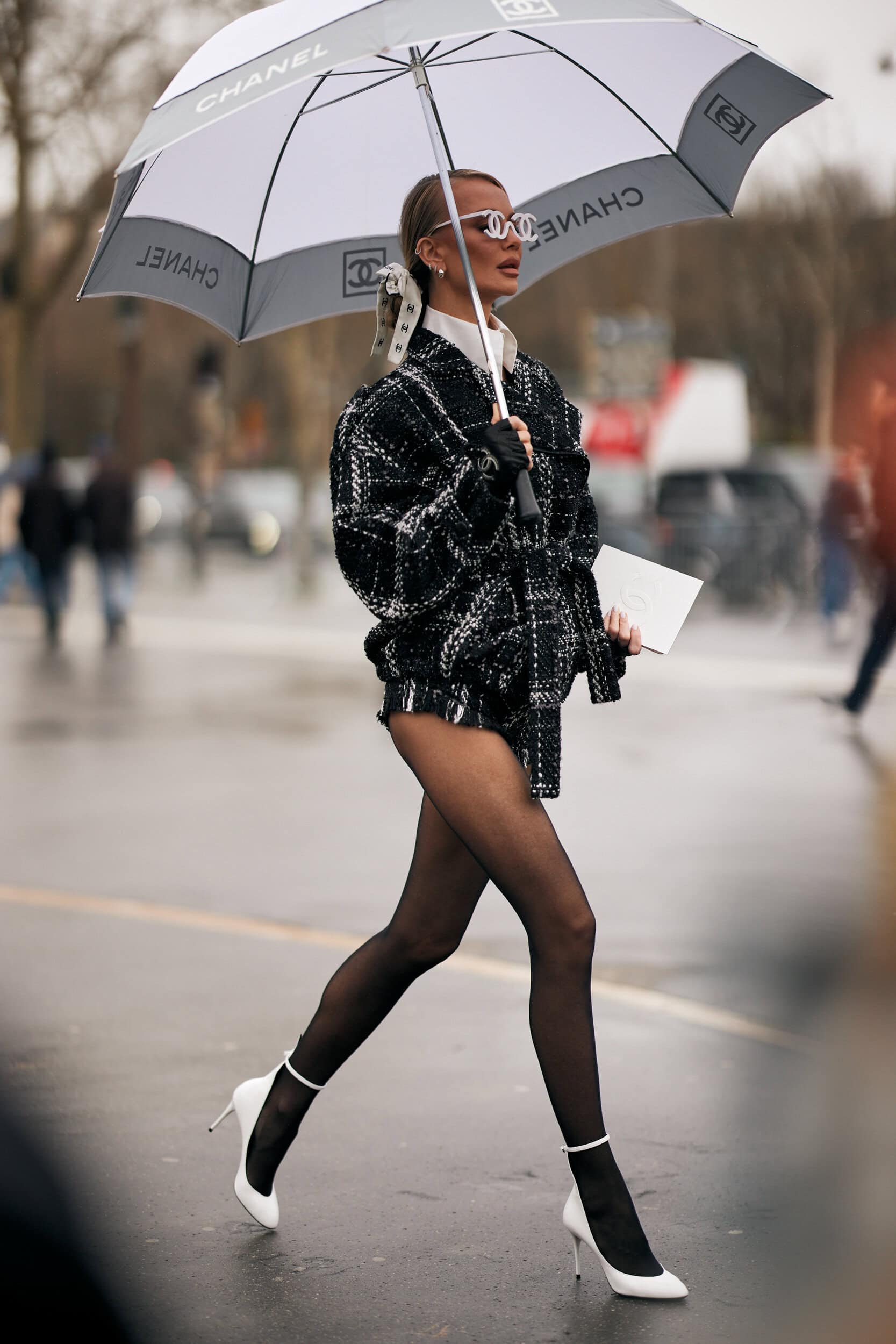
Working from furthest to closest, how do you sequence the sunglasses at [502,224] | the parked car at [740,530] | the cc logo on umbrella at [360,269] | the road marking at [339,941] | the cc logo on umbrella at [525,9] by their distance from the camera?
1. the parked car at [740,530]
2. the road marking at [339,941]
3. the cc logo on umbrella at [360,269]
4. the sunglasses at [502,224]
5. the cc logo on umbrella at [525,9]

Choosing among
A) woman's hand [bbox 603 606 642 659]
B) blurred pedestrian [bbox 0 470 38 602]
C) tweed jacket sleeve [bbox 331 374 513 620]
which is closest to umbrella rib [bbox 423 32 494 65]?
tweed jacket sleeve [bbox 331 374 513 620]

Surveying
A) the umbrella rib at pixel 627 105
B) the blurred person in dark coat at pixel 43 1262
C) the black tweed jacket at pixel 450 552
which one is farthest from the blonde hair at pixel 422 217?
the blurred person in dark coat at pixel 43 1262

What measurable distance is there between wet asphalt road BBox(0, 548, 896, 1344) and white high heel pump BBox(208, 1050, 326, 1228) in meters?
0.05

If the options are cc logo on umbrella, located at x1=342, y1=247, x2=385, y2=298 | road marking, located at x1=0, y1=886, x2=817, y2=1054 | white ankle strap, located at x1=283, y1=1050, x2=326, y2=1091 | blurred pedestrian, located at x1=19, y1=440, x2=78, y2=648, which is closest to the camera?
white ankle strap, located at x1=283, y1=1050, x2=326, y2=1091

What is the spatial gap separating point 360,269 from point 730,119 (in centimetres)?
85

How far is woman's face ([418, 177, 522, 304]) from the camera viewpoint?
3.41 meters

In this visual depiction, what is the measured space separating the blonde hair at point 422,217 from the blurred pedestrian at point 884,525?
25.4 ft

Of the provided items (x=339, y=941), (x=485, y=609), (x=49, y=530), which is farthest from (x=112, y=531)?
(x=485, y=609)

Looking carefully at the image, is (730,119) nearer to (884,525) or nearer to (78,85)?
(884,525)

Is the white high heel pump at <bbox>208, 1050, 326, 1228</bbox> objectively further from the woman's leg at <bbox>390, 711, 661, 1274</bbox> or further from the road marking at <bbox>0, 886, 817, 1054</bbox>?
the road marking at <bbox>0, 886, 817, 1054</bbox>

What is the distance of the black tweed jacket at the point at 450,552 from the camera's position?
10.7ft

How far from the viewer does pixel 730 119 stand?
410cm

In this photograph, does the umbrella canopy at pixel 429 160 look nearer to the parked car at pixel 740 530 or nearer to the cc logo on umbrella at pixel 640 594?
the cc logo on umbrella at pixel 640 594

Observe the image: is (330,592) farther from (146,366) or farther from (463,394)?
(146,366)
